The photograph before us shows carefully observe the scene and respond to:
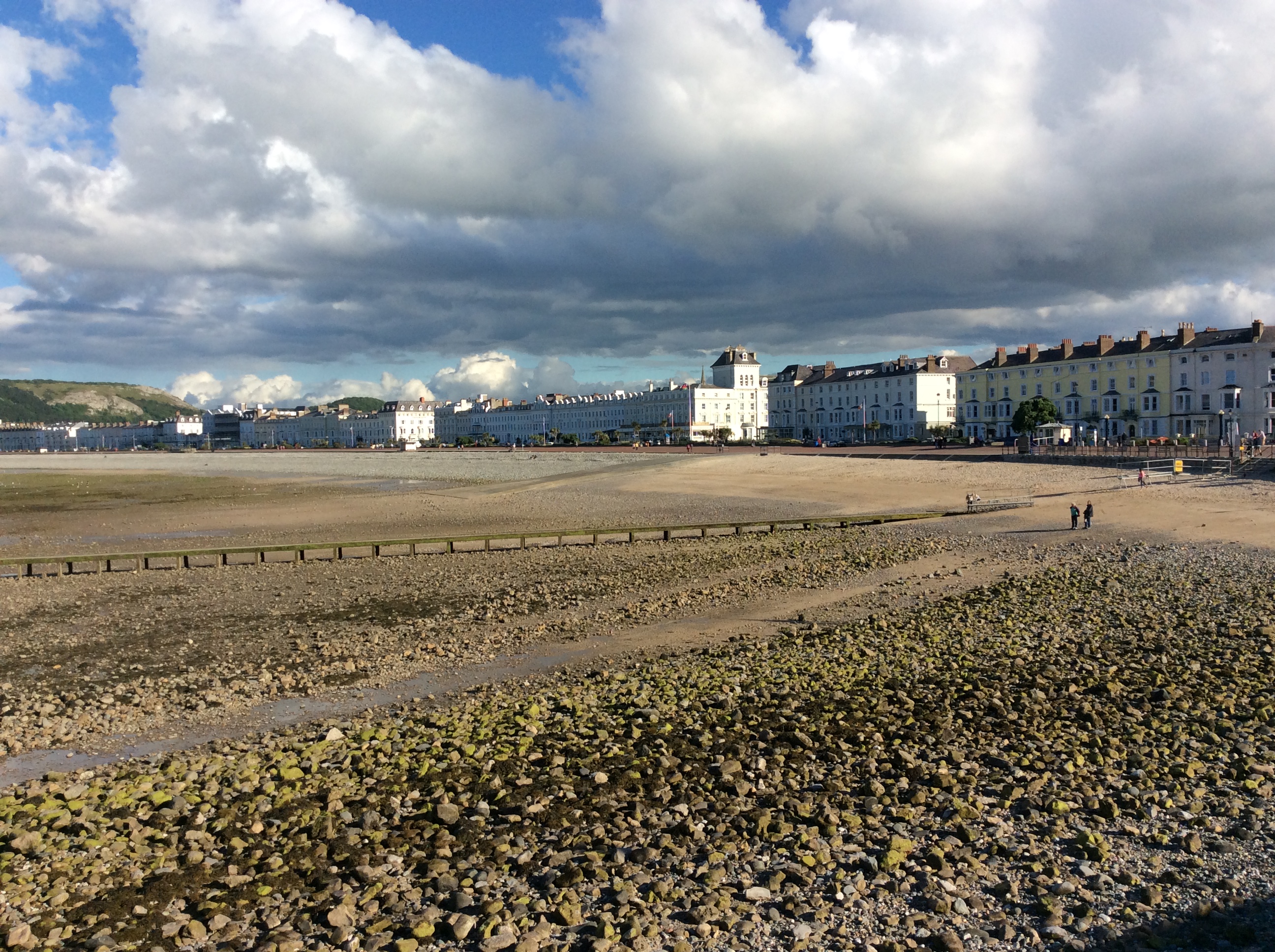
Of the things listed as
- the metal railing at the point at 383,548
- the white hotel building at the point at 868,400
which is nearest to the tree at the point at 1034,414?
the white hotel building at the point at 868,400

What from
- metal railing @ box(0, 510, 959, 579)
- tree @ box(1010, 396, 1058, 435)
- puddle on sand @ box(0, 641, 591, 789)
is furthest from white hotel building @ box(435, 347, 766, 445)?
puddle on sand @ box(0, 641, 591, 789)

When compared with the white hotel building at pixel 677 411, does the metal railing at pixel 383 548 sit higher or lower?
lower

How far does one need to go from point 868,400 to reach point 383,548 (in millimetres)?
98004

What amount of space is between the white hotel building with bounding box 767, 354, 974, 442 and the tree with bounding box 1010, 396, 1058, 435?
26.9m

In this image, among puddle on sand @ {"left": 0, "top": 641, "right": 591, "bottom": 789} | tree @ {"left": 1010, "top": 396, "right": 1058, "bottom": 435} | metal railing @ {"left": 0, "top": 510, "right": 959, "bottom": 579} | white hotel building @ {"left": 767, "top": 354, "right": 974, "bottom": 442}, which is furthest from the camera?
white hotel building @ {"left": 767, "top": 354, "right": 974, "bottom": 442}

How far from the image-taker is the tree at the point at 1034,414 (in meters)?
72.8

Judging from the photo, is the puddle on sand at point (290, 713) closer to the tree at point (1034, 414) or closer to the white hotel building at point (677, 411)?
the tree at point (1034, 414)

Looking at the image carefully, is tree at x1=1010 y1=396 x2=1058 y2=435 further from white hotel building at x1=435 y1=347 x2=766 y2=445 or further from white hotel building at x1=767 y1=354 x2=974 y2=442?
white hotel building at x1=435 y1=347 x2=766 y2=445

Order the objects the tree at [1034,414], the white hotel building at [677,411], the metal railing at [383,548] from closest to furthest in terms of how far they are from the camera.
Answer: the metal railing at [383,548] < the tree at [1034,414] < the white hotel building at [677,411]

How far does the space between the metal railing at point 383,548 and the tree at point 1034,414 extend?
47252mm

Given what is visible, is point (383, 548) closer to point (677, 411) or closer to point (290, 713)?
point (290, 713)

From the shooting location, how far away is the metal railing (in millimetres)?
23500

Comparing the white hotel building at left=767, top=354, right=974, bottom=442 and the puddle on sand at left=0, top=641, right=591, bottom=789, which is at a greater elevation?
the white hotel building at left=767, top=354, right=974, bottom=442

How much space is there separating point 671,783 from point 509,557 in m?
16.4
